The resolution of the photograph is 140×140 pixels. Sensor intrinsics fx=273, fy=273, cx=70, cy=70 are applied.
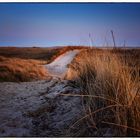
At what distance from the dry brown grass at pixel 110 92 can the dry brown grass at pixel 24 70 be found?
275 mm

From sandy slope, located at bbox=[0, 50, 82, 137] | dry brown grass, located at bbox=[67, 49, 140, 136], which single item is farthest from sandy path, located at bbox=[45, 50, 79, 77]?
dry brown grass, located at bbox=[67, 49, 140, 136]

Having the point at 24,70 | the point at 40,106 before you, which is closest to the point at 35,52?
the point at 24,70

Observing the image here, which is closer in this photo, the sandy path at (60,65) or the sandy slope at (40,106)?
the sandy slope at (40,106)

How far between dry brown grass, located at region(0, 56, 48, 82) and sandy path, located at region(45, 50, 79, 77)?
2.1 inches

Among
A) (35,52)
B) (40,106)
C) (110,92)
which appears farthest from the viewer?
(35,52)

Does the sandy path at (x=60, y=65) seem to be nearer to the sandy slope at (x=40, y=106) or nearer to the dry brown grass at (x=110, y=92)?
the sandy slope at (x=40, y=106)

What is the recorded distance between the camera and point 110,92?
5.49 feet

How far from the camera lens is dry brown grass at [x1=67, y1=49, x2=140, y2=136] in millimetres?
1571

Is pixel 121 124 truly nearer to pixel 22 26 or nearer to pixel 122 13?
pixel 122 13

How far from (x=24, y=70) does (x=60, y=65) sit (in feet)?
0.89

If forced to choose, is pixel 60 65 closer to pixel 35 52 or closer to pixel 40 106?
pixel 35 52

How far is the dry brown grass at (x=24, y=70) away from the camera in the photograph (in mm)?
1973

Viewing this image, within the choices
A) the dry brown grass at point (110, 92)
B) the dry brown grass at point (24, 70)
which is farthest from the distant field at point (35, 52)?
the dry brown grass at point (110, 92)

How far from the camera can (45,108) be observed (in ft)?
6.07
